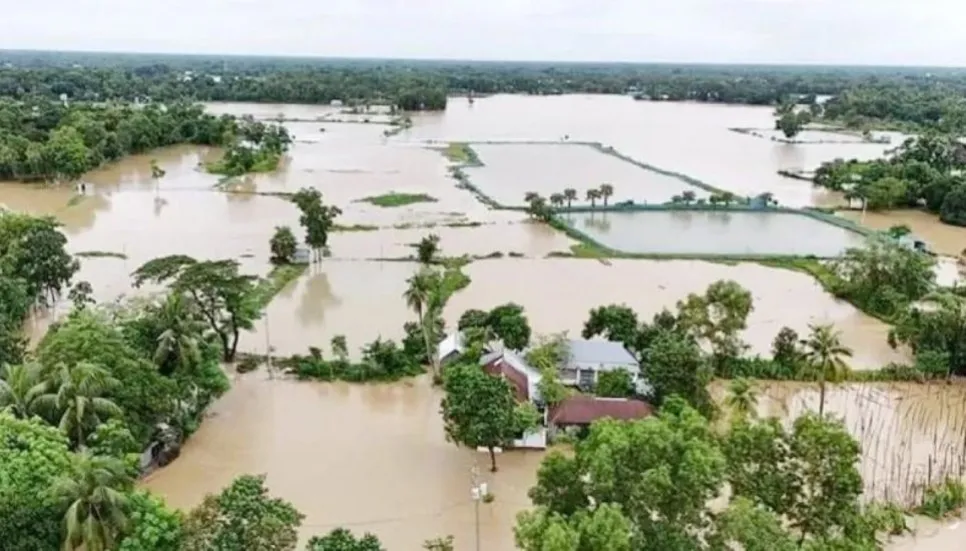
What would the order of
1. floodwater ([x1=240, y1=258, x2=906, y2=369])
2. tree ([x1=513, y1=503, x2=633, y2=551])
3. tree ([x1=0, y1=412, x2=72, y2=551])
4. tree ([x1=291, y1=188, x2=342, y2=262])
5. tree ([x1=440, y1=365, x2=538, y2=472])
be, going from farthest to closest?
tree ([x1=291, y1=188, x2=342, y2=262])
floodwater ([x1=240, y1=258, x2=906, y2=369])
tree ([x1=440, y1=365, x2=538, y2=472])
tree ([x1=0, y1=412, x2=72, y2=551])
tree ([x1=513, y1=503, x2=633, y2=551])

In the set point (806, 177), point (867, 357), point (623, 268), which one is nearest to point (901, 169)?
point (806, 177)

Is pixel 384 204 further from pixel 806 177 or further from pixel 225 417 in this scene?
pixel 806 177

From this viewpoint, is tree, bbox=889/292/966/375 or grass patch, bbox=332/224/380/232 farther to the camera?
grass patch, bbox=332/224/380/232

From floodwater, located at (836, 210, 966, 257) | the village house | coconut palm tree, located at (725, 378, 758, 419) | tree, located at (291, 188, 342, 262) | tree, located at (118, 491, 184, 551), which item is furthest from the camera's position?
floodwater, located at (836, 210, 966, 257)

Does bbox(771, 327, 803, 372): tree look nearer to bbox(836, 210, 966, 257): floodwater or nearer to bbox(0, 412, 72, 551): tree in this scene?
bbox(0, 412, 72, 551): tree

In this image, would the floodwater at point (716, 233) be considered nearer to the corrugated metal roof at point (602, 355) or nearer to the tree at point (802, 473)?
the corrugated metal roof at point (602, 355)

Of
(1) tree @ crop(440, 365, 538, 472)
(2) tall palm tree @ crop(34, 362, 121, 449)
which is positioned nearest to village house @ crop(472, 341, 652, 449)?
(1) tree @ crop(440, 365, 538, 472)

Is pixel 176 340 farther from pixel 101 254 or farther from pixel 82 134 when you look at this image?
pixel 82 134
